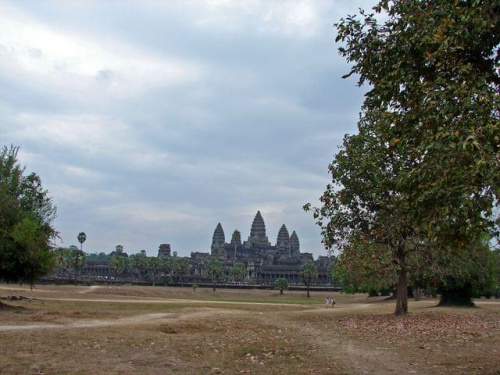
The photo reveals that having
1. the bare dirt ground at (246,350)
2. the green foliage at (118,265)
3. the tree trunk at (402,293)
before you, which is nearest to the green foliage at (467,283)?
the tree trunk at (402,293)

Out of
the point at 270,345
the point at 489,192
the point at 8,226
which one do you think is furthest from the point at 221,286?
the point at 489,192

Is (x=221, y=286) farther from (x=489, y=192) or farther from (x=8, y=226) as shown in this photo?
(x=489, y=192)

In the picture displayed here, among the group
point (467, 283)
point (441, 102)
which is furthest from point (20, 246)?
point (467, 283)

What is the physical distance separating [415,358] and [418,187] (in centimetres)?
749

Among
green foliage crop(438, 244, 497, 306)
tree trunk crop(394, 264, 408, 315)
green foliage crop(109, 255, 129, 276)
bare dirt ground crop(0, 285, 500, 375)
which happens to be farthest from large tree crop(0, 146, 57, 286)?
green foliage crop(109, 255, 129, 276)

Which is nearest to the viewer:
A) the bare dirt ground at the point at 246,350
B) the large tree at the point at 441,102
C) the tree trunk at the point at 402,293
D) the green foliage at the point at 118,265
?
the large tree at the point at 441,102

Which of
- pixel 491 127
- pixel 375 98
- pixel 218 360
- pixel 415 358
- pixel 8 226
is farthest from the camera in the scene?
pixel 8 226

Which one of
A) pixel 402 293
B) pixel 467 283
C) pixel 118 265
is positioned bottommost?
pixel 402 293

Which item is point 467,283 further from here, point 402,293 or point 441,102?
point 441,102

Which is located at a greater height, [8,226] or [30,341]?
[8,226]

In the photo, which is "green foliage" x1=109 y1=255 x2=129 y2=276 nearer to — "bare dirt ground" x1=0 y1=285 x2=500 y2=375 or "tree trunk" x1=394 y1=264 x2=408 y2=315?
"tree trunk" x1=394 y1=264 x2=408 y2=315

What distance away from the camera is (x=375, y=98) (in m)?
13.7

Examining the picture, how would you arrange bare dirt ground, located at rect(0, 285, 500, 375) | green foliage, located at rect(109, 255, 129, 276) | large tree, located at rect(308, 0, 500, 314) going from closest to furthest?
large tree, located at rect(308, 0, 500, 314) < bare dirt ground, located at rect(0, 285, 500, 375) < green foliage, located at rect(109, 255, 129, 276)

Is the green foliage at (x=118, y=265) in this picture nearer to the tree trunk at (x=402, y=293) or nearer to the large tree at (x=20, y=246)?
the large tree at (x=20, y=246)
